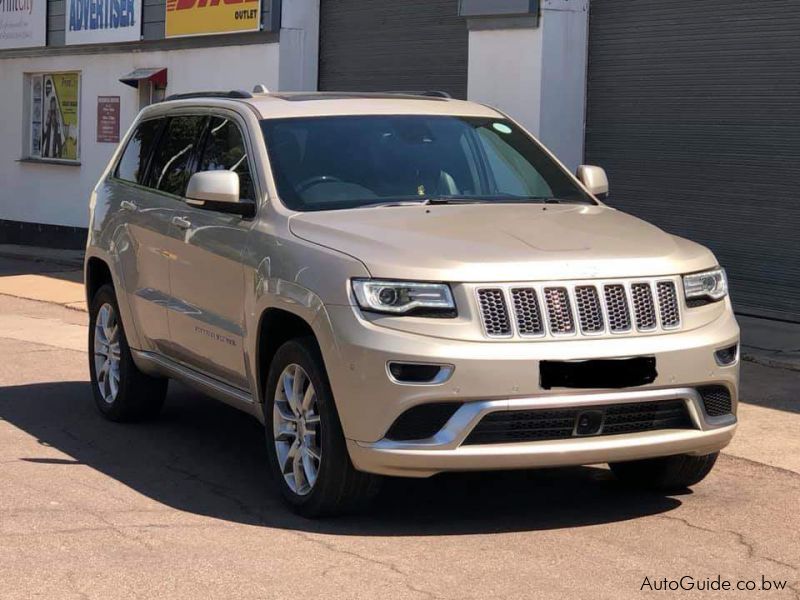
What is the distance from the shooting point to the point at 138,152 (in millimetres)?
8656

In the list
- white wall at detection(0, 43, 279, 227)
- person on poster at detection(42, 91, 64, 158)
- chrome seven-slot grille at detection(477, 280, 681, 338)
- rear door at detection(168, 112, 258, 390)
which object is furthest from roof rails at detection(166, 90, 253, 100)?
A: person on poster at detection(42, 91, 64, 158)

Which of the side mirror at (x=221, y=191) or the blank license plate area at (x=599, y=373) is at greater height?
the side mirror at (x=221, y=191)

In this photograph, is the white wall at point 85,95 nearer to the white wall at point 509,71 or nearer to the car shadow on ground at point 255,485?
the white wall at point 509,71

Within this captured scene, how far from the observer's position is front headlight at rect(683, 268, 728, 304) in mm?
6188

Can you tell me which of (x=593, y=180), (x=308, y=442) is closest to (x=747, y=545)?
(x=308, y=442)

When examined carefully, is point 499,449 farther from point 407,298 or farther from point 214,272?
point 214,272

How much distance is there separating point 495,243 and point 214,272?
1.66m

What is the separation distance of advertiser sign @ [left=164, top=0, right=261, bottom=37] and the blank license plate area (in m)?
13.5

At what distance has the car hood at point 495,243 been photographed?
19.0ft

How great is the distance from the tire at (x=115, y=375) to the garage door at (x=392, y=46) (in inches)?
311

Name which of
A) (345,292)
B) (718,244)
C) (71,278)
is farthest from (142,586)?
(71,278)

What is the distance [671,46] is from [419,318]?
27.5 feet

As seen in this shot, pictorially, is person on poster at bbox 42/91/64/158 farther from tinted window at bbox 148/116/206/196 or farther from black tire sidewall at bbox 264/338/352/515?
black tire sidewall at bbox 264/338/352/515

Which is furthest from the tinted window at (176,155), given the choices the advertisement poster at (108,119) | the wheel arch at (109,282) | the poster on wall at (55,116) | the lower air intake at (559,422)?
the poster on wall at (55,116)
